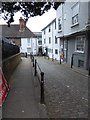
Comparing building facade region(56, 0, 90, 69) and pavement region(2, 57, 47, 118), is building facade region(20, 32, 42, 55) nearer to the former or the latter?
building facade region(56, 0, 90, 69)

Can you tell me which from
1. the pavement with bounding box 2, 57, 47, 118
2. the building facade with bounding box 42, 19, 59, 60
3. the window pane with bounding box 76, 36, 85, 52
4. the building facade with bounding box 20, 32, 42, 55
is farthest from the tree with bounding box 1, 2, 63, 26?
the building facade with bounding box 20, 32, 42, 55

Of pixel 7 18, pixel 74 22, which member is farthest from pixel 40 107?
pixel 74 22

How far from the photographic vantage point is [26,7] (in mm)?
10938

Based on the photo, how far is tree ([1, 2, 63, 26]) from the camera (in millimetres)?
10508

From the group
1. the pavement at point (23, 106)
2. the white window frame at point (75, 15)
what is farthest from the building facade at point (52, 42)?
the pavement at point (23, 106)

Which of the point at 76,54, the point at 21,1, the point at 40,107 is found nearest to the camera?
the point at 40,107

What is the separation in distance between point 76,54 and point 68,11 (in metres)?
5.48

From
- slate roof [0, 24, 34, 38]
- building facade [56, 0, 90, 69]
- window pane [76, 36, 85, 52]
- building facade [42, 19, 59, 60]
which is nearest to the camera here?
building facade [56, 0, 90, 69]

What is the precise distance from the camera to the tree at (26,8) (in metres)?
10.5

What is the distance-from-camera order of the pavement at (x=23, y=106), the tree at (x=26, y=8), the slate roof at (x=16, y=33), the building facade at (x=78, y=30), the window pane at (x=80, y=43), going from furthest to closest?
the slate roof at (x=16, y=33), the window pane at (x=80, y=43), the building facade at (x=78, y=30), the tree at (x=26, y=8), the pavement at (x=23, y=106)

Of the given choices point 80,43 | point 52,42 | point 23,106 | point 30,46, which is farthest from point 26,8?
point 30,46

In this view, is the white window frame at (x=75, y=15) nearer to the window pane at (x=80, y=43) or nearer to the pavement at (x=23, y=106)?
the window pane at (x=80, y=43)

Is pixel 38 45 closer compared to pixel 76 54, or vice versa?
pixel 76 54

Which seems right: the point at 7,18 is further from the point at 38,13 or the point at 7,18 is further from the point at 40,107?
the point at 40,107
